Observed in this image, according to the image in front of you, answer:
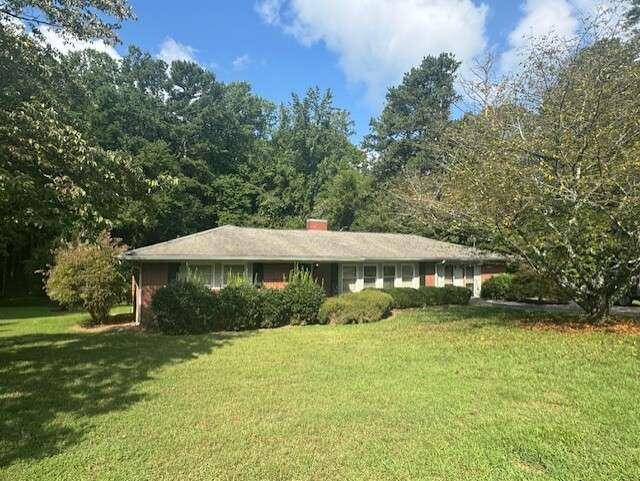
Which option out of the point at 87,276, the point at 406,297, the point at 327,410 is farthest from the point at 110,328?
the point at 327,410

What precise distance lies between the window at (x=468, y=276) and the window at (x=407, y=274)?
4.44m

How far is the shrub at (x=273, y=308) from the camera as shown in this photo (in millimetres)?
16547

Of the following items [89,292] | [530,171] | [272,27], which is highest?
[272,27]

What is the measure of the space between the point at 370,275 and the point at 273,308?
811 centimetres

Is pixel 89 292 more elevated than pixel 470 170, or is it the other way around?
pixel 470 170

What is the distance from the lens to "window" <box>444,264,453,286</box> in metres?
26.5

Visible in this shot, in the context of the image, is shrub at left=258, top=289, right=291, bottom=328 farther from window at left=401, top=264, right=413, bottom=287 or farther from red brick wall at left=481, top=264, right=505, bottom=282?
red brick wall at left=481, top=264, right=505, bottom=282

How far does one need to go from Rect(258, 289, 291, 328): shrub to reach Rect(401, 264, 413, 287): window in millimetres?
9439

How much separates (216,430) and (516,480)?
345 cm

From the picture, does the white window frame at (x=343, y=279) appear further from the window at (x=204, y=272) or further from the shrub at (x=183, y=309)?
the shrub at (x=183, y=309)

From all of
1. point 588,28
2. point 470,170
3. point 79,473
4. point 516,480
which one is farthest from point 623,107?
point 79,473

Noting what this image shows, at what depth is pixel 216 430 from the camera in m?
5.93

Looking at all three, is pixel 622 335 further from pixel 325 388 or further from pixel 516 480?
pixel 516 480

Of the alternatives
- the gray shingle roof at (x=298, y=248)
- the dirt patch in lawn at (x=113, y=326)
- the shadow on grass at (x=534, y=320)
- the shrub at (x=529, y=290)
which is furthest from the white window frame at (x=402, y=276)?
the dirt patch in lawn at (x=113, y=326)
